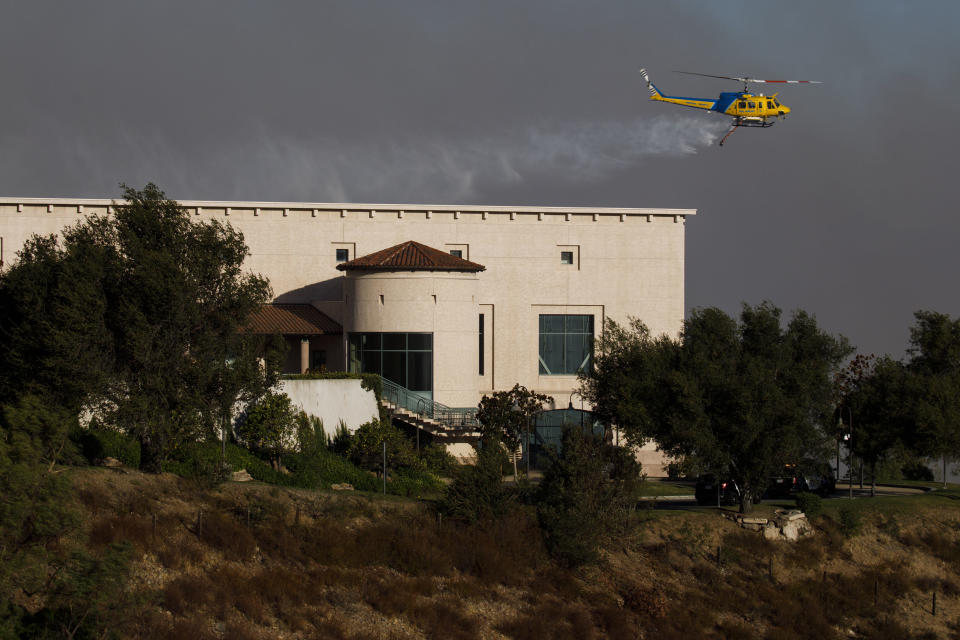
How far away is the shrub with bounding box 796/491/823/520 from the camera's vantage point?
1406 inches

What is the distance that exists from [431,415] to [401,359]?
2.92m

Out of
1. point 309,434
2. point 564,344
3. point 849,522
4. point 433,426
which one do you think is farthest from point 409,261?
point 849,522

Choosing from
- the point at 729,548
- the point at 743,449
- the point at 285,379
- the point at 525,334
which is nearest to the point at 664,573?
the point at 729,548

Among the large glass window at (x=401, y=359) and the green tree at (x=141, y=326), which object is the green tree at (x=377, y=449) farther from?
the green tree at (x=141, y=326)

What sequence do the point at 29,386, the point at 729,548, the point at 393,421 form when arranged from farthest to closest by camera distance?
1. the point at 393,421
2. the point at 729,548
3. the point at 29,386

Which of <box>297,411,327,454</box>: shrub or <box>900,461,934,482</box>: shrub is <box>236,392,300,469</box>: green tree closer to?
<box>297,411,327,454</box>: shrub

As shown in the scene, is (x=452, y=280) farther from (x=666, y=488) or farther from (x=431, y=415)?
(x=666, y=488)

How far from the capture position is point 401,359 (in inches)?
1823

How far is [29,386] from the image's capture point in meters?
28.5

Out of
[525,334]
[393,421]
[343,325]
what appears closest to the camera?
[393,421]

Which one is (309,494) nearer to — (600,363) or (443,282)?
(600,363)

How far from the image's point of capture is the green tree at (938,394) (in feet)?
127

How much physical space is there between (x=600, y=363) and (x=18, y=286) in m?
20.4

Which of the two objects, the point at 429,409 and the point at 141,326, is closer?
the point at 141,326
